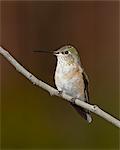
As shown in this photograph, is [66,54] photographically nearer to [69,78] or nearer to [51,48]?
[69,78]

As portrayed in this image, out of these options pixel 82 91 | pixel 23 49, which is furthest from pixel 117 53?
pixel 82 91

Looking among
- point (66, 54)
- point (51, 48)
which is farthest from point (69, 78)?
point (51, 48)

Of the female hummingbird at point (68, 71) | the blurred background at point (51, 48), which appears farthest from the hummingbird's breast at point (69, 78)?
the blurred background at point (51, 48)

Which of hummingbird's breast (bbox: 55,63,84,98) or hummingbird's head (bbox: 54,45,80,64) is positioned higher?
hummingbird's head (bbox: 54,45,80,64)

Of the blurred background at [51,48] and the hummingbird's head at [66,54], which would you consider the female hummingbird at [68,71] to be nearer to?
the hummingbird's head at [66,54]

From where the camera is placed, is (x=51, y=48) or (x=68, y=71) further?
(x=51, y=48)

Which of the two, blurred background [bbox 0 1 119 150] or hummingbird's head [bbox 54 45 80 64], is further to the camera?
blurred background [bbox 0 1 119 150]

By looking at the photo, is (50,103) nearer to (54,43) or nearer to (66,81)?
(54,43)

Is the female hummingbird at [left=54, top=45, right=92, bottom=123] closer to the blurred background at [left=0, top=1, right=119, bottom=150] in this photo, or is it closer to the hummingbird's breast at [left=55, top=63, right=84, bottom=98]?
the hummingbird's breast at [left=55, top=63, right=84, bottom=98]

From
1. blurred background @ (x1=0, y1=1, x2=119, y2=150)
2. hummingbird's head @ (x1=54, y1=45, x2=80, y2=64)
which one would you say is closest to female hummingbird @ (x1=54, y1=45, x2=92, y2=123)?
hummingbird's head @ (x1=54, y1=45, x2=80, y2=64)
